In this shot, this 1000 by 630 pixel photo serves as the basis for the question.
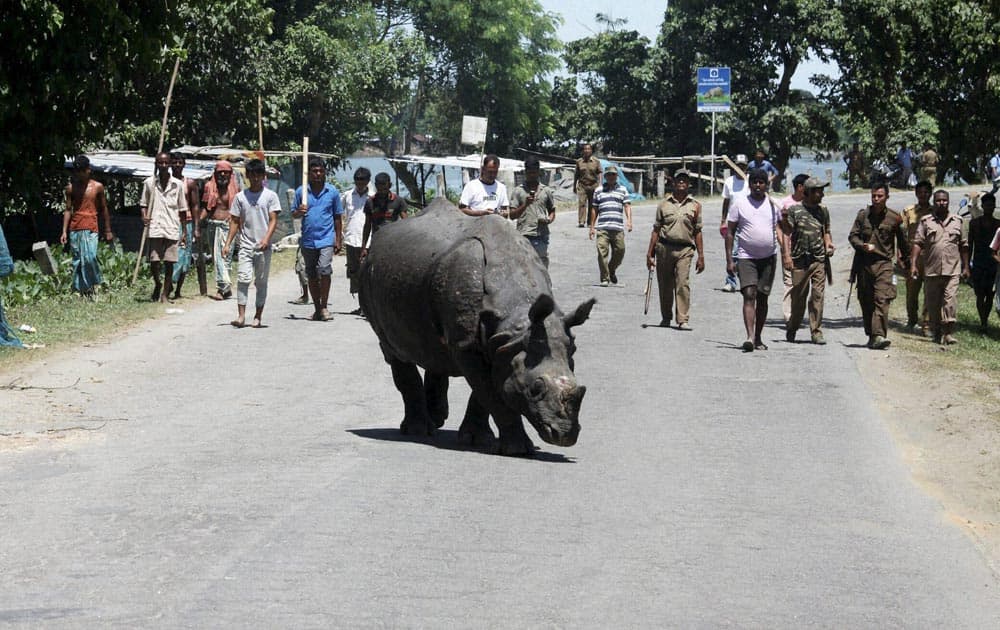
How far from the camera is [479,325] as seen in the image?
927 cm

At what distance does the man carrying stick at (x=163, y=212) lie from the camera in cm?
1822

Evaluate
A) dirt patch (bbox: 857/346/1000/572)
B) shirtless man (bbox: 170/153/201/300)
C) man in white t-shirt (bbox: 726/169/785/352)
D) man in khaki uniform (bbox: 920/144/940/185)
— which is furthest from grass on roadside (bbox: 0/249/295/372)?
man in khaki uniform (bbox: 920/144/940/185)

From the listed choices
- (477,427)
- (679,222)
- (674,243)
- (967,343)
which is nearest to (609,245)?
Answer: (674,243)

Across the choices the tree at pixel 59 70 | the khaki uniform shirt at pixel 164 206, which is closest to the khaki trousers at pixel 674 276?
the khaki uniform shirt at pixel 164 206

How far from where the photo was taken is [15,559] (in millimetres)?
6602

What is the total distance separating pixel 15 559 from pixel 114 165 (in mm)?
19345

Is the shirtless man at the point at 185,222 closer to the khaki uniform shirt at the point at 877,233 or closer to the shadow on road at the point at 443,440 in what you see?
the khaki uniform shirt at the point at 877,233

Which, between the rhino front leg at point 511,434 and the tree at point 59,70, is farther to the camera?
the tree at point 59,70

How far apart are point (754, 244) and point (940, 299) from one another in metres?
3.53

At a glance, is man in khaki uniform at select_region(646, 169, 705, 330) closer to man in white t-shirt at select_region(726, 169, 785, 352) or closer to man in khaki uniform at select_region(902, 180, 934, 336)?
man in white t-shirt at select_region(726, 169, 785, 352)

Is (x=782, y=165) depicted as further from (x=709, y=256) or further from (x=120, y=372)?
(x=120, y=372)

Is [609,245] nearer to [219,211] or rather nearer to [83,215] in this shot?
[219,211]

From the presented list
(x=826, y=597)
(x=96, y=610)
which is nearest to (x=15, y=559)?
(x=96, y=610)

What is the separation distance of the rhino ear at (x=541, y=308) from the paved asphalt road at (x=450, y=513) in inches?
38.1
